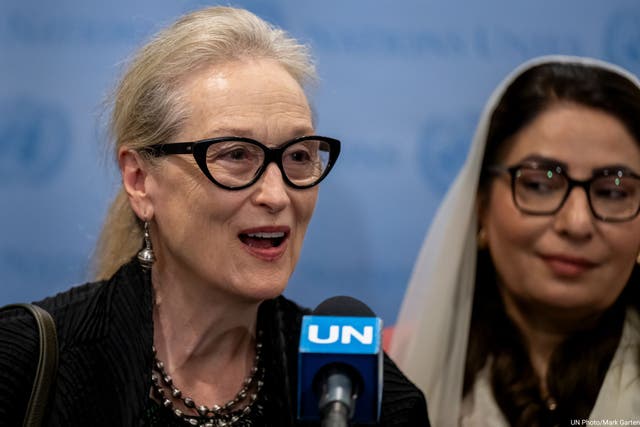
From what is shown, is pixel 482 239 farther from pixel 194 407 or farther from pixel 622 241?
pixel 194 407

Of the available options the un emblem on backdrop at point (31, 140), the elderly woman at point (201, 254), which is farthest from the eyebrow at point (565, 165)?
the un emblem on backdrop at point (31, 140)

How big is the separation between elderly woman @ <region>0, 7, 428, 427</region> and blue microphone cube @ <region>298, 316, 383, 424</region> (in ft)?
1.22

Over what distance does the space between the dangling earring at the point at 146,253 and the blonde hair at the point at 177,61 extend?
0.07 meters

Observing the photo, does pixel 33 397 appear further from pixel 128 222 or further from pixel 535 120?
pixel 535 120

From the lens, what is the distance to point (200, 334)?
1964 mm

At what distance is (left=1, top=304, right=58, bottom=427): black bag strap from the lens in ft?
5.55

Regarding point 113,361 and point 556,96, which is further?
point 556,96

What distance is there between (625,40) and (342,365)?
184 centimetres

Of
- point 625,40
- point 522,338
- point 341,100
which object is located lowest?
point 522,338

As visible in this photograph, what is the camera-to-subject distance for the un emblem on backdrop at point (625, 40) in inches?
Answer: 111

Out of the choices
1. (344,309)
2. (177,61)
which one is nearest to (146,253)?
(177,61)

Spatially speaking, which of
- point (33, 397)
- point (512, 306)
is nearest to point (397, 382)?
point (512, 306)

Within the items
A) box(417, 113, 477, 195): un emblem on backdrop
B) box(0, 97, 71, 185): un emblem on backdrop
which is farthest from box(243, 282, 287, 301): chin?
box(0, 97, 71, 185): un emblem on backdrop

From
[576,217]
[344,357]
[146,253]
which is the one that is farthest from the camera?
[576,217]
